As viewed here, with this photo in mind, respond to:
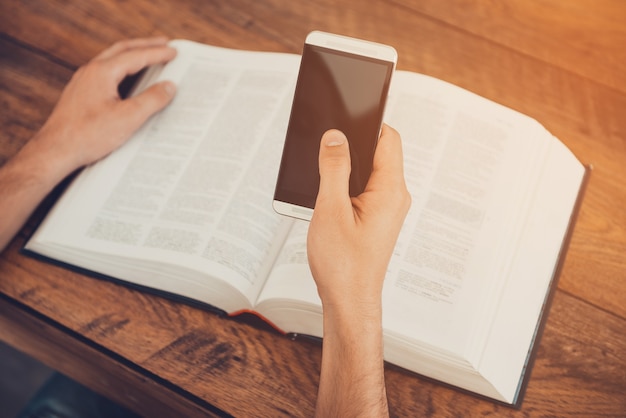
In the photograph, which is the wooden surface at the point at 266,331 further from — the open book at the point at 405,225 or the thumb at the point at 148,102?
the thumb at the point at 148,102

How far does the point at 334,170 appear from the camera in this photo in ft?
1.83

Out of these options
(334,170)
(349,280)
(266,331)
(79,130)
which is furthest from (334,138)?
(79,130)

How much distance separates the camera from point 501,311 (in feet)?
2.06

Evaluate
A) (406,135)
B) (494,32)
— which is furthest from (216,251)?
(494,32)

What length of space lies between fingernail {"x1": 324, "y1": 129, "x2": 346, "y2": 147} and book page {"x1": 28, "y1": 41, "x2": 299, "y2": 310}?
0.15 meters

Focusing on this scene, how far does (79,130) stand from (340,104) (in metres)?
0.38

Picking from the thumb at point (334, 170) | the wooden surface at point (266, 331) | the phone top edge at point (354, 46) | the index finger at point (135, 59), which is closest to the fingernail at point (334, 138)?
the thumb at point (334, 170)

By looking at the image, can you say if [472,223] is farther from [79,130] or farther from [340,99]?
[79,130]

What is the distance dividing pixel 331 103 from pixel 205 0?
41 centimetres

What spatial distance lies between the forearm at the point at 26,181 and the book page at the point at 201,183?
35 millimetres

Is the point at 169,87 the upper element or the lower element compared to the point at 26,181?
upper

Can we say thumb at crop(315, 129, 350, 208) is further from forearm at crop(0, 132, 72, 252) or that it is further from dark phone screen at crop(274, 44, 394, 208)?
forearm at crop(0, 132, 72, 252)

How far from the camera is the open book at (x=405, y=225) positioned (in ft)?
2.03

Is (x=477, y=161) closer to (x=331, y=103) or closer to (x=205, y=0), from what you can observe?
(x=331, y=103)
